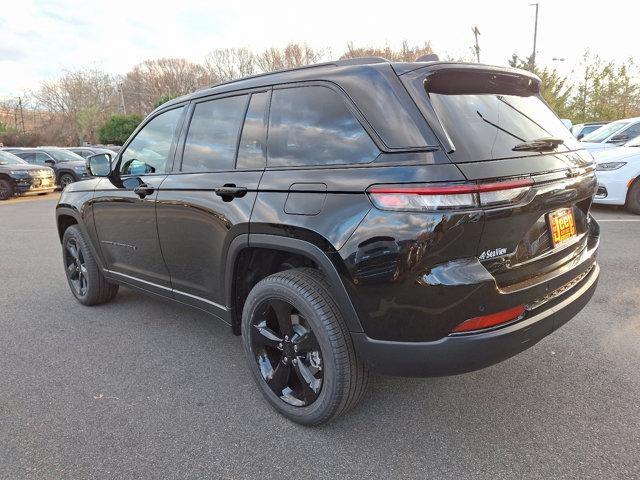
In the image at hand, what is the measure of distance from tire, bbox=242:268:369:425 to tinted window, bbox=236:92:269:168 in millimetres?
703

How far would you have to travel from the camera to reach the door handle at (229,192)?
2664 mm

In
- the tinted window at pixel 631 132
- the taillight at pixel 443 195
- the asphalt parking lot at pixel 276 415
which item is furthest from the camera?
the tinted window at pixel 631 132

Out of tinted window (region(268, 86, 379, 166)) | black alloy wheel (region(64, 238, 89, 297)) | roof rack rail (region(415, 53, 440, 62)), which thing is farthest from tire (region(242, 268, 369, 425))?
black alloy wheel (region(64, 238, 89, 297))

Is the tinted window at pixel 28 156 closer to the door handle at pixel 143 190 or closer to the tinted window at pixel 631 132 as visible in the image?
the door handle at pixel 143 190

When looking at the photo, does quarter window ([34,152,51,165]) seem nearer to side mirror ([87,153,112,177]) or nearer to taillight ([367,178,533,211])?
side mirror ([87,153,112,177])

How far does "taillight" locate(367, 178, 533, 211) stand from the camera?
194 centimetres

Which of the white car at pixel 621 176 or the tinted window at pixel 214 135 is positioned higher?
the tinted window at pixel 214 135

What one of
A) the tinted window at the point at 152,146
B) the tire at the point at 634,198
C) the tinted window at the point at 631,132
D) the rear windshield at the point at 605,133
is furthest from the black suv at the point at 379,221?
the rear windshield at the point at 605,133

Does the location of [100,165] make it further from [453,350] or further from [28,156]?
[28,156]

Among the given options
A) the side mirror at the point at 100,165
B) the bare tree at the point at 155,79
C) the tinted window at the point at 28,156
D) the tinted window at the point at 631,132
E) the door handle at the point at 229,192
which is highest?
the bare tree at the point at 155,79

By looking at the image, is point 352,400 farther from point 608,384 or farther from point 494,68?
point 494,68

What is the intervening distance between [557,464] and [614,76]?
28.5 metres

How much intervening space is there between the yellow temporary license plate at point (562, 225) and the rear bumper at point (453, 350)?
1.21 feet

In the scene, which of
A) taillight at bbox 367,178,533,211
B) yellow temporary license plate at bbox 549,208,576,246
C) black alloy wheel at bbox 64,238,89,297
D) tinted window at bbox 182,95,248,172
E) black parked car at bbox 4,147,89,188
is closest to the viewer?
taillight at bbox 367,178,533,211
